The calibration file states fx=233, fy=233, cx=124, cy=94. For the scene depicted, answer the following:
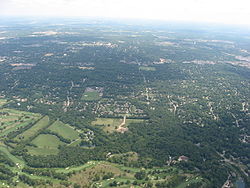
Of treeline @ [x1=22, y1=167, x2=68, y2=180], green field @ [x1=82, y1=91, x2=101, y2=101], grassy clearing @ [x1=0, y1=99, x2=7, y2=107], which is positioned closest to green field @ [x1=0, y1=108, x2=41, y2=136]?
grassy clearing @ [x1=0, y1=99, x2=7, y2=107]

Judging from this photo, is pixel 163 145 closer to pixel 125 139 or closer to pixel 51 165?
pixel 125 139

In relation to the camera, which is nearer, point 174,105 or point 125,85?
point 174,105

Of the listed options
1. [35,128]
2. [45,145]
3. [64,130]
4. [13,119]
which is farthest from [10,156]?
[13,119]

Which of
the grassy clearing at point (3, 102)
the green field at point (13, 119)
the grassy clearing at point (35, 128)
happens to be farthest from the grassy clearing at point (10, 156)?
the grassy clearing at point (3, 102)

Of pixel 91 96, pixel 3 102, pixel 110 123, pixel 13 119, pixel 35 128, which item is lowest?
pixel 35 128

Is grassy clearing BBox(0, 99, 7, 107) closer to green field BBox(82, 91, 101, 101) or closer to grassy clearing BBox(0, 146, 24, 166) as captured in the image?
green field BBox(82, 91, 101, 101)

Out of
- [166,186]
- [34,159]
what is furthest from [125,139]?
[34,159]

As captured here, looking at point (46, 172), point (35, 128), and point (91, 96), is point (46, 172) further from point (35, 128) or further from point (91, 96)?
point (91, 96)
